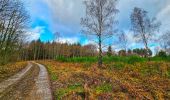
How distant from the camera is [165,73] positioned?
64.3 ft

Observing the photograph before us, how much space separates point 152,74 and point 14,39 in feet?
Result: 81.2

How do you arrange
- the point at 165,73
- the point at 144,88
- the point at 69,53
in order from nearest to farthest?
→ the point at 144,88, the point at 165,73, the point at 69,53

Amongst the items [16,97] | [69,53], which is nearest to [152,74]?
[16,97]

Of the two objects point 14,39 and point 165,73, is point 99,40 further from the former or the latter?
point 14,39

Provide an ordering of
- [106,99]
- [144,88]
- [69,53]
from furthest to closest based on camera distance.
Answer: [69,53], [144,88], [106,99]

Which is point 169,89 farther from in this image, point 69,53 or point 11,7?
point 69,53

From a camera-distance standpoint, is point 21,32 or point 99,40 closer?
point 99,40

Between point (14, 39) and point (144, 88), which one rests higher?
point (14, 39)

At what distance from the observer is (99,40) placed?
26172 millimetres

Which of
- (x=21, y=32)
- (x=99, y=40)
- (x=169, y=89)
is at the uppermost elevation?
(x=21, y=32)

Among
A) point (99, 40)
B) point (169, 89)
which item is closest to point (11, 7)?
point (99, 40)

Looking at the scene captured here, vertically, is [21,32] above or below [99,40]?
above

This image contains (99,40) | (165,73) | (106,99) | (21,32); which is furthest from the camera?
(21,32)

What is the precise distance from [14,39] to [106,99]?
29.0 m
